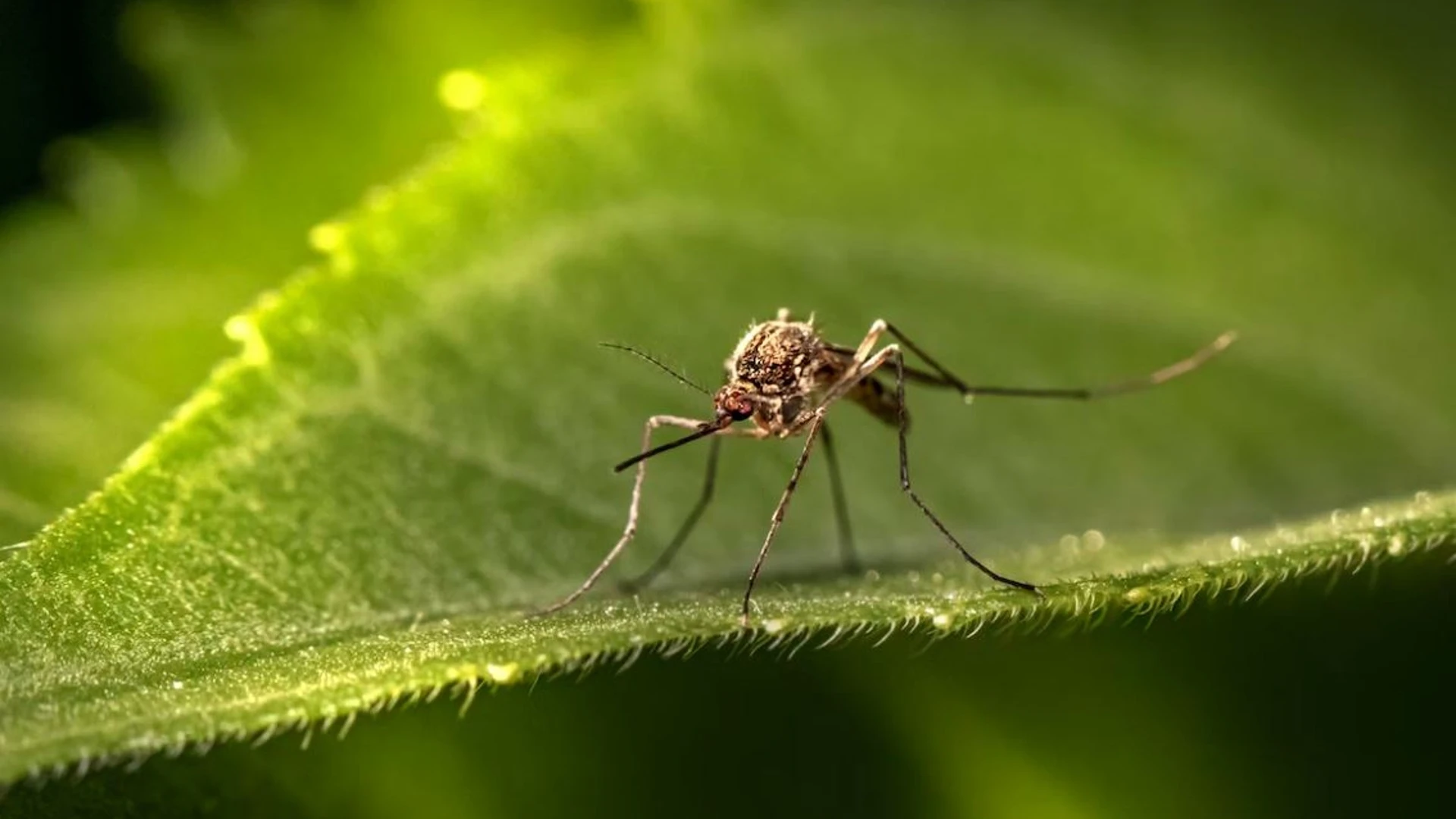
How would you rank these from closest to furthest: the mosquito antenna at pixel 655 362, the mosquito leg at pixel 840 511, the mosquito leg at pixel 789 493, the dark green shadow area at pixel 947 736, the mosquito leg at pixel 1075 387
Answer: the dark green shadow area at pixel 947 736 → the mosquito leg at pixel 789 493 → the mosquito antenna at pixel 655 362 → the mosquito leg at pixel 840 511 → the mosquito leg at pixel 1075 387

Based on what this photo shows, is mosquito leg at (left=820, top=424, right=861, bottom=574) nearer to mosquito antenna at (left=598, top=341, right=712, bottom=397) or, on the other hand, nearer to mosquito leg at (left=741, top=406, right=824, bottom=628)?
mosquito leg at (left=741, top=406, right=824, bottom=628)

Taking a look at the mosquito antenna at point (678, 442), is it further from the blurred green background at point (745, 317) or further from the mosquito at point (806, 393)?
the blurred green background at point (745, 317)

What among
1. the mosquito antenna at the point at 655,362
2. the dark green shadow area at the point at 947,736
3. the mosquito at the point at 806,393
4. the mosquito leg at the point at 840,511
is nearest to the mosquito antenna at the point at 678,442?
the mosquito at the point at 806,393

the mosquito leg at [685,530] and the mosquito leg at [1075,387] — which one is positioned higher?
the mosquito leg at [1075,387]

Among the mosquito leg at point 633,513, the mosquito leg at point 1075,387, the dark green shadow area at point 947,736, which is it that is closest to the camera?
the dark green shadow area at point 947,736

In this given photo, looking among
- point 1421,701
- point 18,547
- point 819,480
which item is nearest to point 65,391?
point 18,547

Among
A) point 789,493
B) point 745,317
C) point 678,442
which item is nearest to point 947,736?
point 789,493

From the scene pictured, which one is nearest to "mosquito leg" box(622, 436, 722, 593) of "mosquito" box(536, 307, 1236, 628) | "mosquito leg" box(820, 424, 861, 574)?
"mosquito" box(536, 307, 1236, 628)
